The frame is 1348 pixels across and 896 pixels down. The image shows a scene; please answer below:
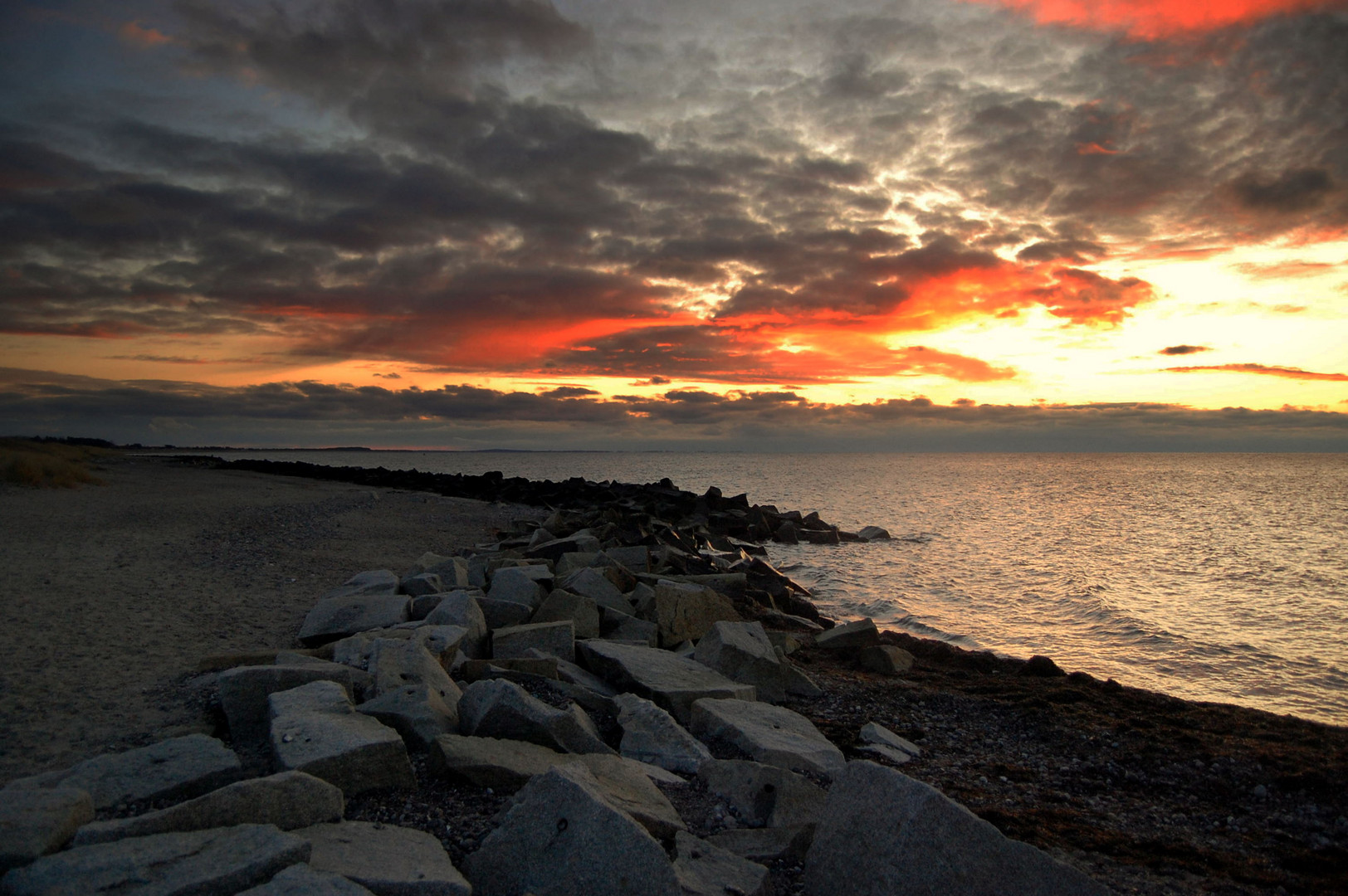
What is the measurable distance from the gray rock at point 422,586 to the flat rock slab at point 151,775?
454cm

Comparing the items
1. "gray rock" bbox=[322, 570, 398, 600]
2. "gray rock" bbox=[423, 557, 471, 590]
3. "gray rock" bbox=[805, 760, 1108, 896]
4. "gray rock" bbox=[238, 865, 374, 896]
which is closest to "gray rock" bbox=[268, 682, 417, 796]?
"gray rock" bbox=[238, 865, 374, 896]

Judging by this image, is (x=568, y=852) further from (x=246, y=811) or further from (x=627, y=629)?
(x=627, y=629)

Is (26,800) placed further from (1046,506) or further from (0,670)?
(1046,506)

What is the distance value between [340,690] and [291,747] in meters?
0.70

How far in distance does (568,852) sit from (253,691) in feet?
7.96

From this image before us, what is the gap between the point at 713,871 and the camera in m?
3.08

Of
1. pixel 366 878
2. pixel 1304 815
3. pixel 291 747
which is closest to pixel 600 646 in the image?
pixel 291 747

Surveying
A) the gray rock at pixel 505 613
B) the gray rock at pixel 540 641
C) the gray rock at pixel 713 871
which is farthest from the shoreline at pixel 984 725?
the gray rock at pixel 540 641

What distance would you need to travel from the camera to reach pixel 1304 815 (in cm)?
490

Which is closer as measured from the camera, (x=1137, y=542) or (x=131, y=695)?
(x=131, y=695)

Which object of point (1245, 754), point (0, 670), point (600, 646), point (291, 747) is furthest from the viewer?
point (600, 646)

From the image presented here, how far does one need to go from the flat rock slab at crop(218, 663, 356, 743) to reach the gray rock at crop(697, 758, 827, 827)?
2.31 metres

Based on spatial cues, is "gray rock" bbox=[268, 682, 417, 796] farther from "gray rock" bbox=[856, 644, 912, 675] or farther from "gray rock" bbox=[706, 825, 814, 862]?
"gray rock" bbox=[856, 644, 912, 675]

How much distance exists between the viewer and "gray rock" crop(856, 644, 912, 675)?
820 centimetres
